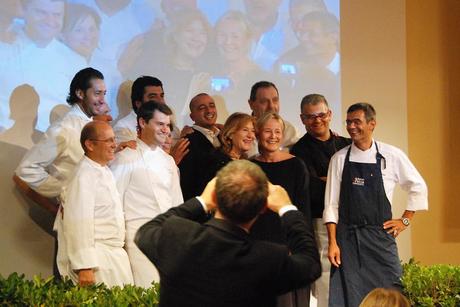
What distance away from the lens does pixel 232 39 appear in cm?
585

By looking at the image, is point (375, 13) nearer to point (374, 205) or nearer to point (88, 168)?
point (374, 205)

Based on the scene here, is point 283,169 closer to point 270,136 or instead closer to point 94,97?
point 270,136

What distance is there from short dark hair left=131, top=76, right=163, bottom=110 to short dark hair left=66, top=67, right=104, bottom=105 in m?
0.29

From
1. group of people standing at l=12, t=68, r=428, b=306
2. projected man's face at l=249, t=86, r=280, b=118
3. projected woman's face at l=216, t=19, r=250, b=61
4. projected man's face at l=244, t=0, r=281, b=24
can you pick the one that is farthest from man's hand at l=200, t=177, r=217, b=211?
projected man's face at l=244, t=0, r=281, b=24

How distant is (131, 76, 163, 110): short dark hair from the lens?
493 centimetres

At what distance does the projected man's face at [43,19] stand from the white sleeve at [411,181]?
2.23m

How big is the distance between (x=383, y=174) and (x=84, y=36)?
6.74 feet

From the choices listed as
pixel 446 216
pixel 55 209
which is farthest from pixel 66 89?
pixel 446 216

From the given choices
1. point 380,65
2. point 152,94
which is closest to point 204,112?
point 152,94

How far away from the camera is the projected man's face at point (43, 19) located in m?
4.97

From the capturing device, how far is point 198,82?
5664 mm

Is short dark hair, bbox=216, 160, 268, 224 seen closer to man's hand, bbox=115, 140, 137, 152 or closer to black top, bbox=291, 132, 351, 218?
man's hand, bbox=115, 140, 137, 152

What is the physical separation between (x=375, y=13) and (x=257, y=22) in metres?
1.23

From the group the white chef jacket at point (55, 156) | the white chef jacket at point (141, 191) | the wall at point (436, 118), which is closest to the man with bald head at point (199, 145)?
the white chef jacket at point (141, 191)
